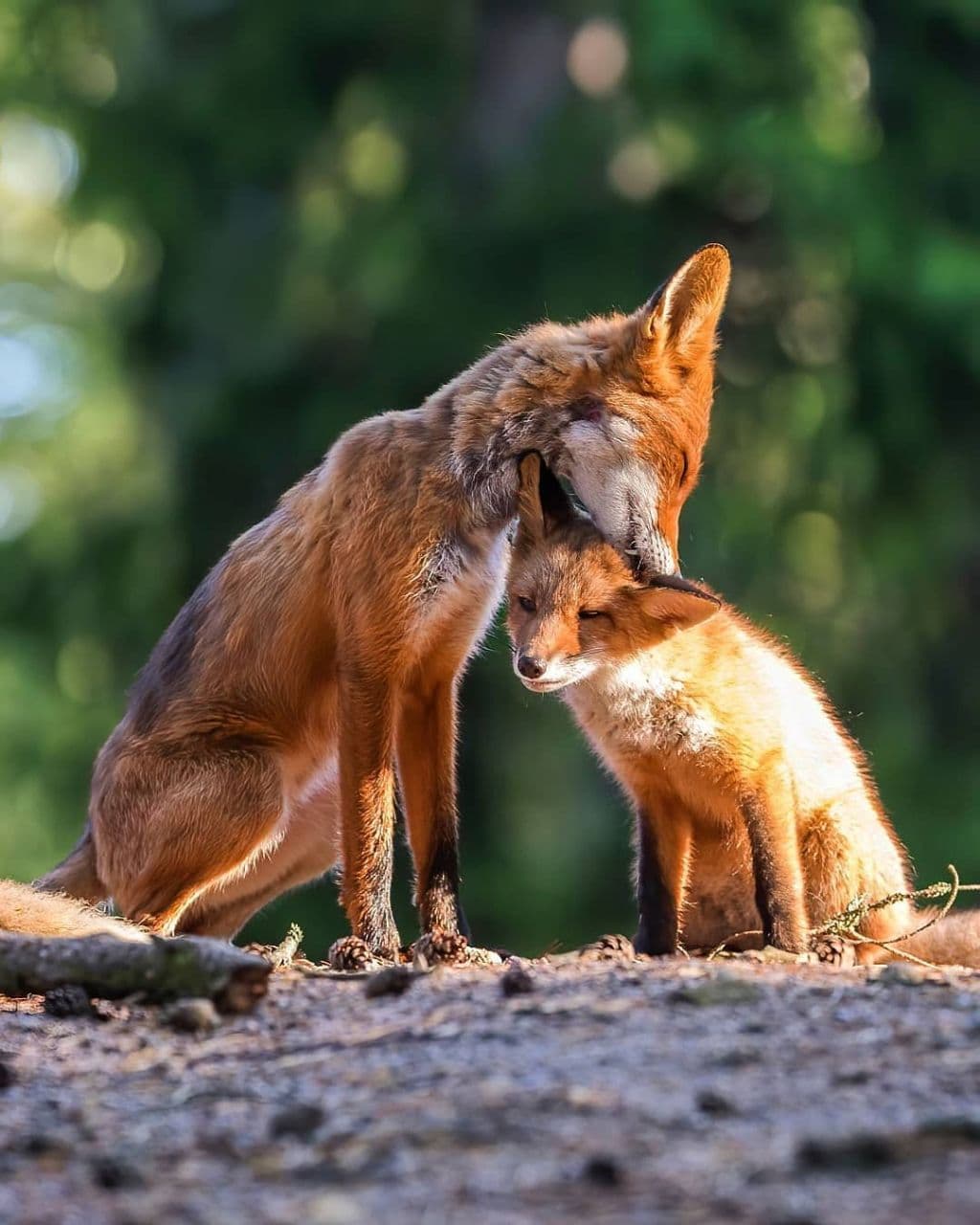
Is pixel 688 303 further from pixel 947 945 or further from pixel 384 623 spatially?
pixel 947 945

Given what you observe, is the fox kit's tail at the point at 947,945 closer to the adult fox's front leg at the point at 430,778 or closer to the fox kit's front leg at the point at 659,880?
the fox kit's front leg at the point at 659,880

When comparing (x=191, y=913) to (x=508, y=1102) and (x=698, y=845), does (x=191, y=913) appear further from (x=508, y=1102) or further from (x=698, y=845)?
(x=508, y=1102)

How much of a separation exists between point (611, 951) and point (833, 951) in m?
0.71

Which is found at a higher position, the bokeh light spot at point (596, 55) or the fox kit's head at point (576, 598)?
the bokeh light spot at point (596, 55)

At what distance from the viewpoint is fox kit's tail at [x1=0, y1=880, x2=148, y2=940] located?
537 centimetres

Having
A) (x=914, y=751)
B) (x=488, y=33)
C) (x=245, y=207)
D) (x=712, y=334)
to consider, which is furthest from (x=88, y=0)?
(x=712, y=334)

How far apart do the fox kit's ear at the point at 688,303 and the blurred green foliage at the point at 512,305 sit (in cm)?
715

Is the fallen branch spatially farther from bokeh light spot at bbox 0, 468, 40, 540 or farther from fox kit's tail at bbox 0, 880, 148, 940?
bokeh light spot at bbox 0, 468, 40, 540

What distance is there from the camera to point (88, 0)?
53.5ft

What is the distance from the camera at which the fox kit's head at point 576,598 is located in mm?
5691

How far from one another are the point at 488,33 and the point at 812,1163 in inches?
590

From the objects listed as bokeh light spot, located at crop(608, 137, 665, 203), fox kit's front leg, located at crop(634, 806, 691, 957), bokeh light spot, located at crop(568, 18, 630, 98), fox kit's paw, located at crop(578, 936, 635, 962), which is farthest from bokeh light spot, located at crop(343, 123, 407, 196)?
fox kit's paw, located at crop(578, 936, 635, 962)

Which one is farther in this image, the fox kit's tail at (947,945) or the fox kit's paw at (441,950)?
the fox kit's tail at (947,945)

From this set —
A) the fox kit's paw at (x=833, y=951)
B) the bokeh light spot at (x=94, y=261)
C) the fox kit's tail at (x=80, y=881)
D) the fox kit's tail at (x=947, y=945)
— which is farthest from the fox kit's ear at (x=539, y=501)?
the bokeh light spot at (x=94, y=261)
